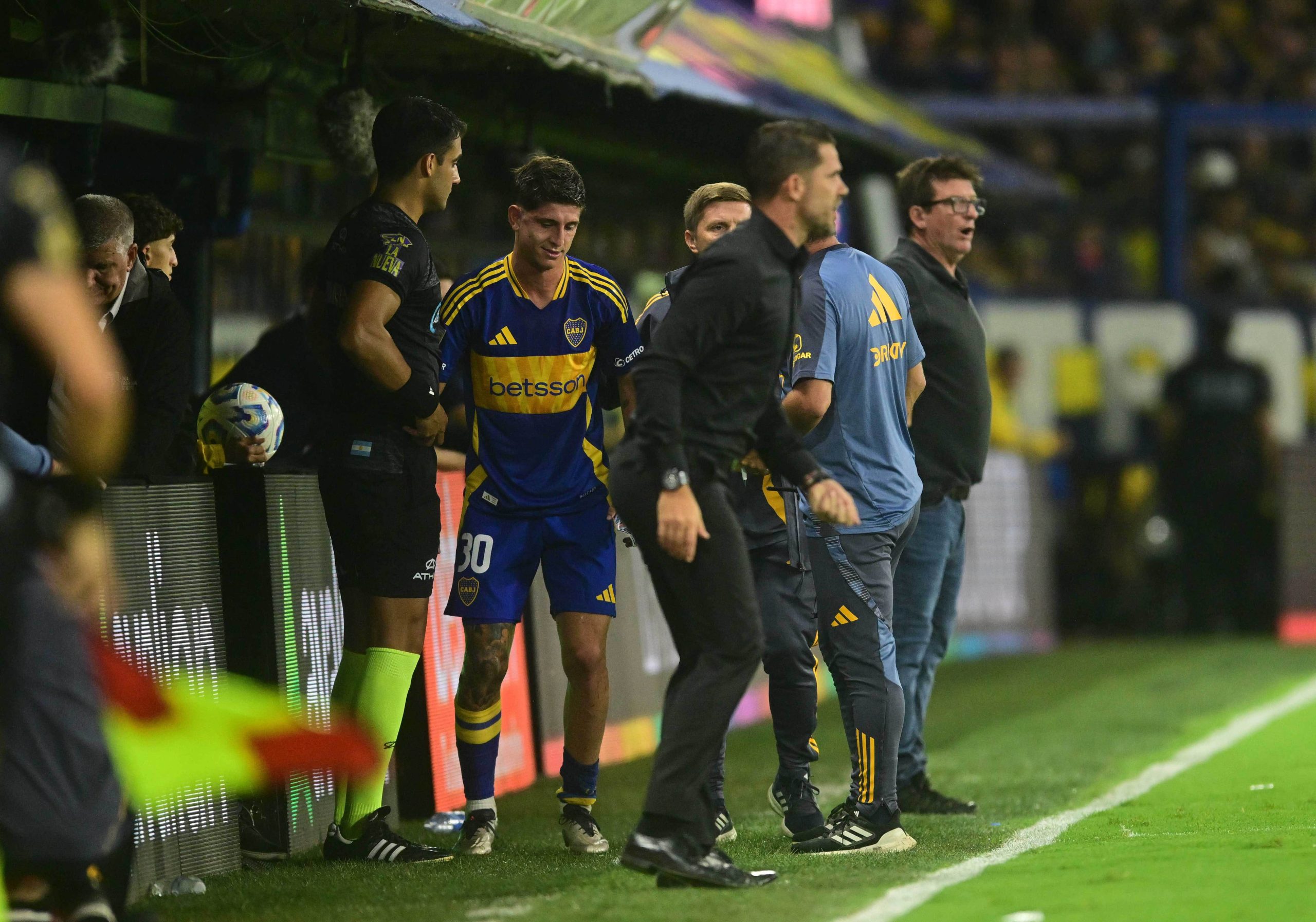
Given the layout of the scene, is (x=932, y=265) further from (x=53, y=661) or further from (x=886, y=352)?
(x=53, y=661)

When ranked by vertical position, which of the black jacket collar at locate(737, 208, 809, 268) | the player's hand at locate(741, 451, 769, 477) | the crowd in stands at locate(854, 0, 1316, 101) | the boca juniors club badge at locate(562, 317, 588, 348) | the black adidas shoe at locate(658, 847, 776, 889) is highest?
the crowd in stands at locate(854, 0, 1316, 101)

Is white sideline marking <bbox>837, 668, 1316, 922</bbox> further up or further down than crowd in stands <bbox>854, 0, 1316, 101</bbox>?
further down

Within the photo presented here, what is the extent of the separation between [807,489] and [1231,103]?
16.6 m

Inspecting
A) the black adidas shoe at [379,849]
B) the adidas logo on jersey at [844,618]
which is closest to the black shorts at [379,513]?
the black adidas shoe at [379,849]

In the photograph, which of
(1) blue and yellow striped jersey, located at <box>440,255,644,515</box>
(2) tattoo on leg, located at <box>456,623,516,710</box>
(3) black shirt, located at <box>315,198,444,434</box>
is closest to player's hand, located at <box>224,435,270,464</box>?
(3) black shirt, located at <box>315,198,444,434</box>

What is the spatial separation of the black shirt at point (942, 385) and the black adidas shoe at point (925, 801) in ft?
3.63

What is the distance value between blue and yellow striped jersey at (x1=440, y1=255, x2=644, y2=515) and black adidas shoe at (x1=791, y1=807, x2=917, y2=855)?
139 cm

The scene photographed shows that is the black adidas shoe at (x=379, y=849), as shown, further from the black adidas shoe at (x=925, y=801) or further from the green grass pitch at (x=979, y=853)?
the black adidas shoe at (x=925, y=801)

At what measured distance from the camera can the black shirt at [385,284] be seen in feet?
21.4

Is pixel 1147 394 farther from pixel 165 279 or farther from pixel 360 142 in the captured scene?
pixel 165 279

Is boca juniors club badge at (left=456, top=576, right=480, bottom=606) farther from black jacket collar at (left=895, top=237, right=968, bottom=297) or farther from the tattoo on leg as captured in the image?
black jacket collar at (left=895, top=237, right=968, bottom=297)

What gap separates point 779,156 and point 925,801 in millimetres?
2986

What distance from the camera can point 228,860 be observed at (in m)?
6.56

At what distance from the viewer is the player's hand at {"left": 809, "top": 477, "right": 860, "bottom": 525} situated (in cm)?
566
